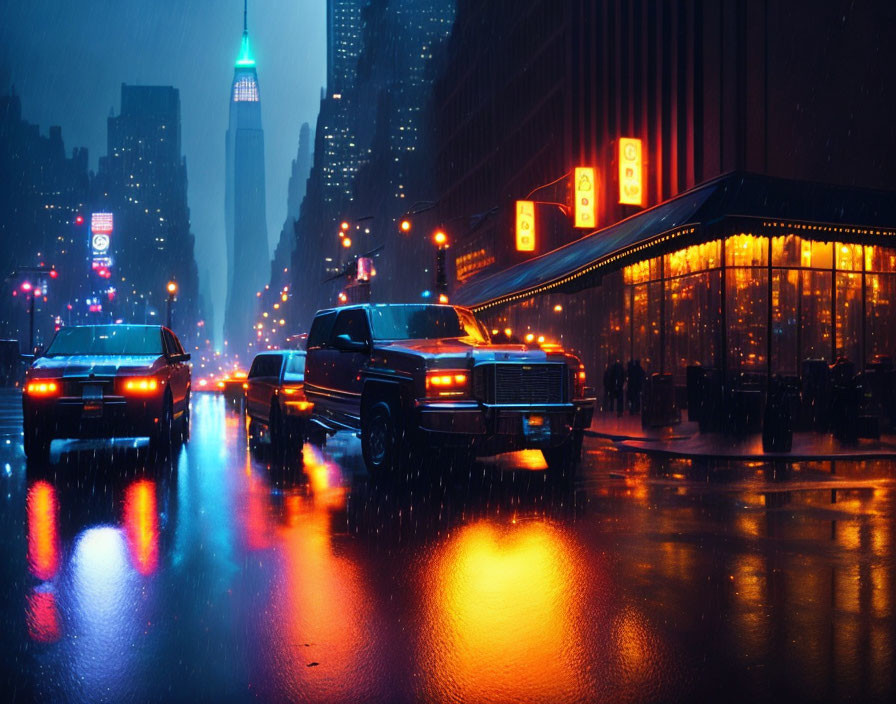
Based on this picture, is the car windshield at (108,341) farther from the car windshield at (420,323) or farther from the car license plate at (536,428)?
the car license plate at (536,428)

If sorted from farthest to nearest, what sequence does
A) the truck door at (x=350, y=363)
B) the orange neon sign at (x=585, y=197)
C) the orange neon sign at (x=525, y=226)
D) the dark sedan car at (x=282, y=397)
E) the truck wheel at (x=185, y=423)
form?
1. the orange neon sign at (x=525, y=226)
2. the orange neon sign at (x=585, y=197)
3. the truck wheel at (x=185, y=423)
4. the dark sedan car at (x=282, y=397)
5. the truck door at (x=350, y=363)

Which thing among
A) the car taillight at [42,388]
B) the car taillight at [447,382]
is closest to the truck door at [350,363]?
the car taillight at [447,382]

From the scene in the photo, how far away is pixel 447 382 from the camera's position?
12156mm

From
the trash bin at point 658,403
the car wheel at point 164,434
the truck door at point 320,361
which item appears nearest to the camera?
the car wheel at point 164,434

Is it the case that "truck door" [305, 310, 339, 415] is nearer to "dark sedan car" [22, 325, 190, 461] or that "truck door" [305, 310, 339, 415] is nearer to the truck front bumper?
"dark sedan car" [22, 325, 190, 461]

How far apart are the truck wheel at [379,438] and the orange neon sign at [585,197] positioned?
1937 centimetres

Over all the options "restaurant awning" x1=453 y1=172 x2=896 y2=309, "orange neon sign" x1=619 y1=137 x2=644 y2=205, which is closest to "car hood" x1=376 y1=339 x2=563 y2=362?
"restaurant awning" x1=453 y1=172 x2=896 y2=309

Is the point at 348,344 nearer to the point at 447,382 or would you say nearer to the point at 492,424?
the point at 447,382

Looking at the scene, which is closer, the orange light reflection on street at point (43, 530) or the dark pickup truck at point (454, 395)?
the orange light reflection on street at point (43, 530)

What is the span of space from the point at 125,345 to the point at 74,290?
13598cm

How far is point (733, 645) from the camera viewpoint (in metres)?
5.34

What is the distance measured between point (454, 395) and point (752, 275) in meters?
15.4

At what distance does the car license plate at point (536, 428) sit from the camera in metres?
12.0

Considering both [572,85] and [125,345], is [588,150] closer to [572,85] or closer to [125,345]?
[572,85]
